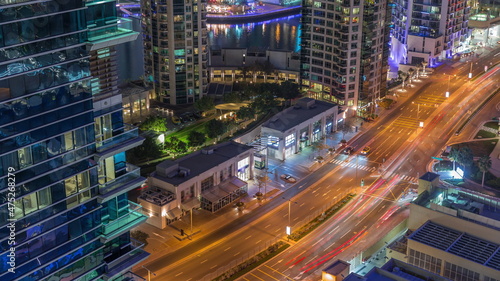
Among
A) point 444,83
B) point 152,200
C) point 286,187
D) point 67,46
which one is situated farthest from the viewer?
point 444,83

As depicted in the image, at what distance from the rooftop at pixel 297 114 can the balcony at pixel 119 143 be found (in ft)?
294

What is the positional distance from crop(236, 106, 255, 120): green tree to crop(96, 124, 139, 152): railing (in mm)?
103957

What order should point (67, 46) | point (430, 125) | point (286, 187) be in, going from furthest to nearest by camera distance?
point (430, 125) < point (286, 187) < point (67, 46)

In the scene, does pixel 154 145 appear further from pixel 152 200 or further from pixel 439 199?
pixel 439 199

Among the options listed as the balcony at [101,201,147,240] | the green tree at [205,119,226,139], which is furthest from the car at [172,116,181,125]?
the balcony at [101,201,147,240]

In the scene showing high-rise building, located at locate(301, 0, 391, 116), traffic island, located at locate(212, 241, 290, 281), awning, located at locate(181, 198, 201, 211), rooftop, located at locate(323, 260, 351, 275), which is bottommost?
traffic island, located at locate(212, 241, 290, 281)

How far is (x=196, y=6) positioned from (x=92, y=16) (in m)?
121

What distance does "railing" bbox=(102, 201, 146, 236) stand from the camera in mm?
53469

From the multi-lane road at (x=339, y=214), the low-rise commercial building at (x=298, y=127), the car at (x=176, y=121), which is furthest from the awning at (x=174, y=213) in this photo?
the car at (x=176, y=121)

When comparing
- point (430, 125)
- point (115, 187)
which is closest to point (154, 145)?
point (430, 125)

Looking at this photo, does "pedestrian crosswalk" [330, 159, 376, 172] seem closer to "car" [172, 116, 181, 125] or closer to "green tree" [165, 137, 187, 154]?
"green tree" [165, 137, 187, 154]

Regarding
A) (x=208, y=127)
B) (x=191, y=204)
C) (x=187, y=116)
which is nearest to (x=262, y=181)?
(x=191, y=204)

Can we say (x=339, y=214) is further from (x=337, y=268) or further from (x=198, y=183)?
(x=198, y=183)

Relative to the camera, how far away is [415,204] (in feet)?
350
